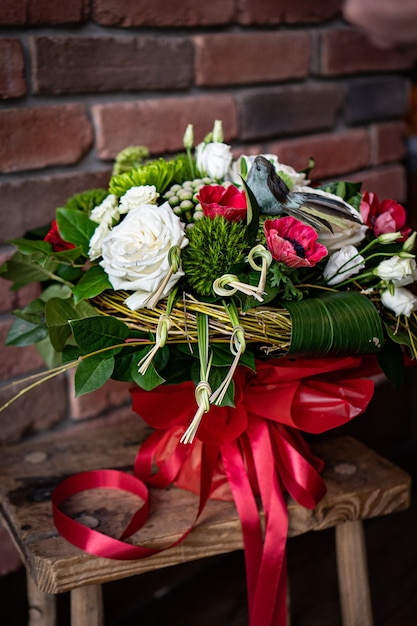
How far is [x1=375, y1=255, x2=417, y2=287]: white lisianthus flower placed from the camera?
721 mm

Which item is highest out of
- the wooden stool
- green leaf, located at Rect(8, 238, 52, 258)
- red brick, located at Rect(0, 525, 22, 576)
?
green leaf, located at Rect(8, 238, 52, 258)

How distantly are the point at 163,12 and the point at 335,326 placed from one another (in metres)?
0.61

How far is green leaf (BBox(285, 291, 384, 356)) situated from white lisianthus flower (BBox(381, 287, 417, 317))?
0.04m

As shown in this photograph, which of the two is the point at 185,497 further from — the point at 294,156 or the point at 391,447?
the point at 391,447

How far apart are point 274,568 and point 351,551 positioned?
18cm

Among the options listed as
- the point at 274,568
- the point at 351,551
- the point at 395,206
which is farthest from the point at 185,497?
the point at 395,206

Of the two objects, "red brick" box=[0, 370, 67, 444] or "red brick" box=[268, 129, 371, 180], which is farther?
"red brick" box=[268, 129, 371, 180]

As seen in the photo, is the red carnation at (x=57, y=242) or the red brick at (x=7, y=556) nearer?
the red carnation at (x=57, y=242)

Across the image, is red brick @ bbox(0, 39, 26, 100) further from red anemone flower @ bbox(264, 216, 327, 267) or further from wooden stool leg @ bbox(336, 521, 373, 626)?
wooden stool leg @ bbox(336, 521, 373, 626)

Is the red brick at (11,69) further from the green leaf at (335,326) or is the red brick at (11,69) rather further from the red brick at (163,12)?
the green leaf at (335,326)

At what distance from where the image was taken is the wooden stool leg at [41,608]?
944 mm

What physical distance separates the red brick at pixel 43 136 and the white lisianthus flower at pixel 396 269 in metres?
0.49

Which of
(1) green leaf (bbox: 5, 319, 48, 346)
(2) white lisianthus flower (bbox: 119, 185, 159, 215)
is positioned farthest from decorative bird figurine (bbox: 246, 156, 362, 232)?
(1) green leaf (bbox: 5, 319, 48, 346)

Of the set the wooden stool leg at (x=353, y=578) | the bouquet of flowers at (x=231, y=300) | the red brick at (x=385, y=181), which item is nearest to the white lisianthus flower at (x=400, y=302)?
the bouquet of flowers at (x=231, y=300)
